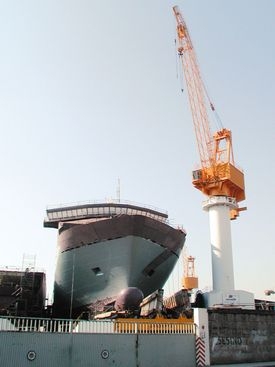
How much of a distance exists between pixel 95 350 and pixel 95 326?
47.0 inches

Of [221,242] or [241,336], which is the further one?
[221,242]

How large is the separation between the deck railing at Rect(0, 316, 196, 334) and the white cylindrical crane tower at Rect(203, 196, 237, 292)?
51.3 feet

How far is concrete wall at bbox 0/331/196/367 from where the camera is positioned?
1723cm

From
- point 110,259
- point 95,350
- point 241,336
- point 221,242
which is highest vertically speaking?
point 221,242

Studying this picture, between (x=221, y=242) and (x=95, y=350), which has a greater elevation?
(x=221, y=242)

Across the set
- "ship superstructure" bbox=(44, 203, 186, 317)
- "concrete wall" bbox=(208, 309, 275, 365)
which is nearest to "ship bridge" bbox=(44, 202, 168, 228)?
"ship superstructure" bbox=(44, 203, 186, 317)

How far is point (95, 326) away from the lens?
20.0 metres

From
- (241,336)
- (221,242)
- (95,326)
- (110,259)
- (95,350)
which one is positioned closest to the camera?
(95,350)

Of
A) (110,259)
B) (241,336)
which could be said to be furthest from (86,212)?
(241,336)

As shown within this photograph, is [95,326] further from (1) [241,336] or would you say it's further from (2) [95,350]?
(1) [241,336]

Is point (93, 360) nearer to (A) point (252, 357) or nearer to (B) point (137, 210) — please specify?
(A) point (252, 357)

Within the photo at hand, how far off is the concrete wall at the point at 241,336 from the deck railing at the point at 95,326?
176 centimetres

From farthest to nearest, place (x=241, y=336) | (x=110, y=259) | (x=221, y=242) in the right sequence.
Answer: (x=221, y=242), (x=110, y=259), (x=241, y=336)

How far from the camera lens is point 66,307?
3769cm
